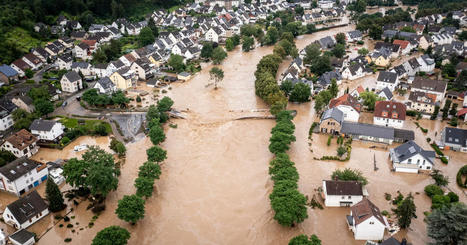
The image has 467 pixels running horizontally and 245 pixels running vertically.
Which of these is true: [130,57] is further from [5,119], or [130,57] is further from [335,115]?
[335,115]

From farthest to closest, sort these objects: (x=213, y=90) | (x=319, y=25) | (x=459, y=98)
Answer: (x=319, y=25) → (x=213, y=90) → (x=459, y=98)

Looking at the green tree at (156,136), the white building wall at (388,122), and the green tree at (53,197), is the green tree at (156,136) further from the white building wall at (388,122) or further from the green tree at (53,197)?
the white building wall at (388,122)

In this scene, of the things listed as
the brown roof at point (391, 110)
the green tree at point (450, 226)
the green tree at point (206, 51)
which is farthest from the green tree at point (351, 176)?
the green tree at point (206, 51)

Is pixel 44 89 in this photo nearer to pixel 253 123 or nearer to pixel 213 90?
pixel 213 90

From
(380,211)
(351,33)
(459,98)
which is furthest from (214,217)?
(351,33)

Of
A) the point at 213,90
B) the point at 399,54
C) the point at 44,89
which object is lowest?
the point at 399,54

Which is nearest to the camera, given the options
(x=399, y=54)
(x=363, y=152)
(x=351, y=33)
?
(x=363, y=152)

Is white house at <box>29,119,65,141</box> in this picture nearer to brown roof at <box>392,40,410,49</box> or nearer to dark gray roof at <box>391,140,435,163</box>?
dark gray roof at <box>391,140,435,163</box>

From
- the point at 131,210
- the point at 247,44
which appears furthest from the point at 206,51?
the point at 131,210
